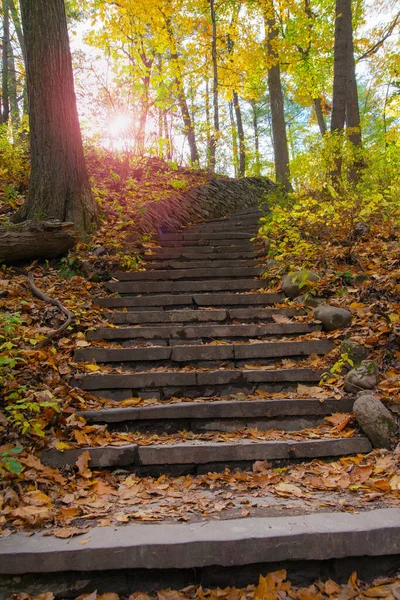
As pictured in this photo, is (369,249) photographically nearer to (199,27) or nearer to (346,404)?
(346,404)

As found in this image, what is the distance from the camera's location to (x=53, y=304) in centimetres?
427

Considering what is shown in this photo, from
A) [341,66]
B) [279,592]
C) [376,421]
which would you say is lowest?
[279,592]

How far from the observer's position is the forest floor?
2.09m

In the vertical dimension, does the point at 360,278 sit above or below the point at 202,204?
below

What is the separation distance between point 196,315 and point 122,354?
1127 mm

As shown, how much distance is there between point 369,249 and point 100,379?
3.81 metres

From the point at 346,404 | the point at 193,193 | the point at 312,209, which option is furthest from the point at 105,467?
the point at 193,193

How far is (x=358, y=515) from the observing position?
2.07m

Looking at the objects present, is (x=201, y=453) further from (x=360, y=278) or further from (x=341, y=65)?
(x=341, y=65)

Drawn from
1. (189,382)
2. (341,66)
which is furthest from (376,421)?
(341,66)

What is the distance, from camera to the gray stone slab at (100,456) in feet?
8.47

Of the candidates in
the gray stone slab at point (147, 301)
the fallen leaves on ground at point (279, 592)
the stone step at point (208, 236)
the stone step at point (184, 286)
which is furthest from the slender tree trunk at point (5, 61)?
the fallen leaves on ground at point (279, 592)

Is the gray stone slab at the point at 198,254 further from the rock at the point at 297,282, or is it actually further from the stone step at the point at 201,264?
the rock at the point at 297,282

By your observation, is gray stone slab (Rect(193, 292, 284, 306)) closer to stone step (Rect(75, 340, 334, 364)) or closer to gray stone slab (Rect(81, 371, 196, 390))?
stone step (Rect(75, 340, 334, 364))
